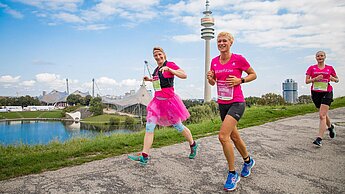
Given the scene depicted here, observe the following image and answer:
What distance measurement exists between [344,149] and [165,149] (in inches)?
140

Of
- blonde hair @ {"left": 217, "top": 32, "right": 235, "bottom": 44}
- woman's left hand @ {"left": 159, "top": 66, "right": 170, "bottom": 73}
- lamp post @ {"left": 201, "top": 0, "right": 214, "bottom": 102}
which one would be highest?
lamp post @ {"left": 201, "top": 0, "right": 214, "bottom": 102}

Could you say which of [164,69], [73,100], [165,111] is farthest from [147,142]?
[73,100]

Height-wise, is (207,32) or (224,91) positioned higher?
(207,32)

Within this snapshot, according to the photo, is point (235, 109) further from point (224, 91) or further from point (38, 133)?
point (38, 133)

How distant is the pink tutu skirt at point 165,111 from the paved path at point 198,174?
67 centimetres

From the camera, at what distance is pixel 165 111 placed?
4773 mm

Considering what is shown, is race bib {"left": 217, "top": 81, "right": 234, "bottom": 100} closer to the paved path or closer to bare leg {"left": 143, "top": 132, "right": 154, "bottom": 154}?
the paved path

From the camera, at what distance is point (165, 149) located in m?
5.46

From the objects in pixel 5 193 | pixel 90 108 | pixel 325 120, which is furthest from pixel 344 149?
pixel 90 108

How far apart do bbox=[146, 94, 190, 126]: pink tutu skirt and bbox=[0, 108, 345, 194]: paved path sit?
2.18 ft

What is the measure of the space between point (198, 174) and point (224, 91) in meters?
1.22

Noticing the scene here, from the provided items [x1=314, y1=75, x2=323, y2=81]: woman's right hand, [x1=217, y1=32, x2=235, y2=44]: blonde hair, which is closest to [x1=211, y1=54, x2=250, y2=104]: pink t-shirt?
[x1=217, y1=32, x2=235, y2=44]: blonde hair

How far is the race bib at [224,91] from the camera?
3627 mm

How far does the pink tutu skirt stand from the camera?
4735 mm
